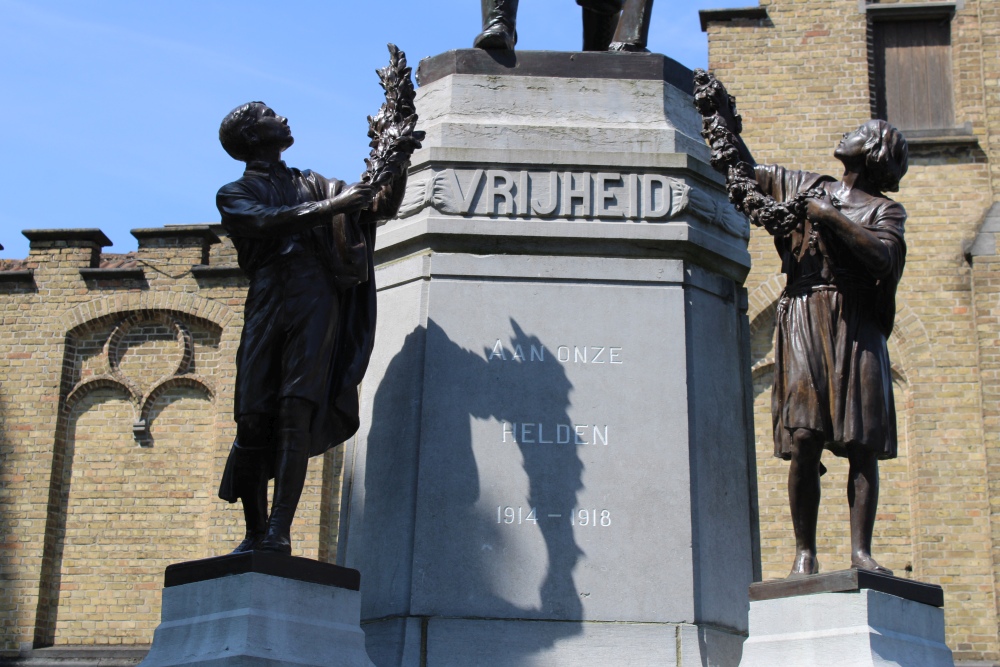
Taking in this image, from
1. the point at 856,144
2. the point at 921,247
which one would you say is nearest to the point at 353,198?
the point at 856,144

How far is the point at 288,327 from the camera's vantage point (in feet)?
20.6

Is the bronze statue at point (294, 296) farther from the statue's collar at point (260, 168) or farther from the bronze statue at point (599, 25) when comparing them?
the bronze statue at point (599, 25)

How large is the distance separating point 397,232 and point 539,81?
1088mm

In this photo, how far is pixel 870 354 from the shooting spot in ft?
20.8

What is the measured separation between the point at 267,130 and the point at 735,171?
214cm

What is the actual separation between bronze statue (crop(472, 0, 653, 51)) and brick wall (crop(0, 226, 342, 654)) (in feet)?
39.2

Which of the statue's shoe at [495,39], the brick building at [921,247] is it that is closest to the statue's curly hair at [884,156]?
the statue's shoe at [495,39]

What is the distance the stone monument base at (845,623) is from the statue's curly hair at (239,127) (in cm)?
300

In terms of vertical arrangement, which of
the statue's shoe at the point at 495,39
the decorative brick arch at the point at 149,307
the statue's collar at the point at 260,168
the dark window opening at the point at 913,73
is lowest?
the statue's collar at the point at 260,168

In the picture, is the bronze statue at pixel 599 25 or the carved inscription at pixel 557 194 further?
the bronze statue at pixel 599 25

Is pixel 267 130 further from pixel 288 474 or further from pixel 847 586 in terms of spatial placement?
pixel 847 586

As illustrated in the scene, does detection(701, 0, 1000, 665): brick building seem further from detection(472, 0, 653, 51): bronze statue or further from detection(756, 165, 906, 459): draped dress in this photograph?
detection(756, 165, 906, 459): draped dress

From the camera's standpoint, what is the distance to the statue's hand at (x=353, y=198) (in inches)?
247

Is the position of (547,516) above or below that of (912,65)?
below
